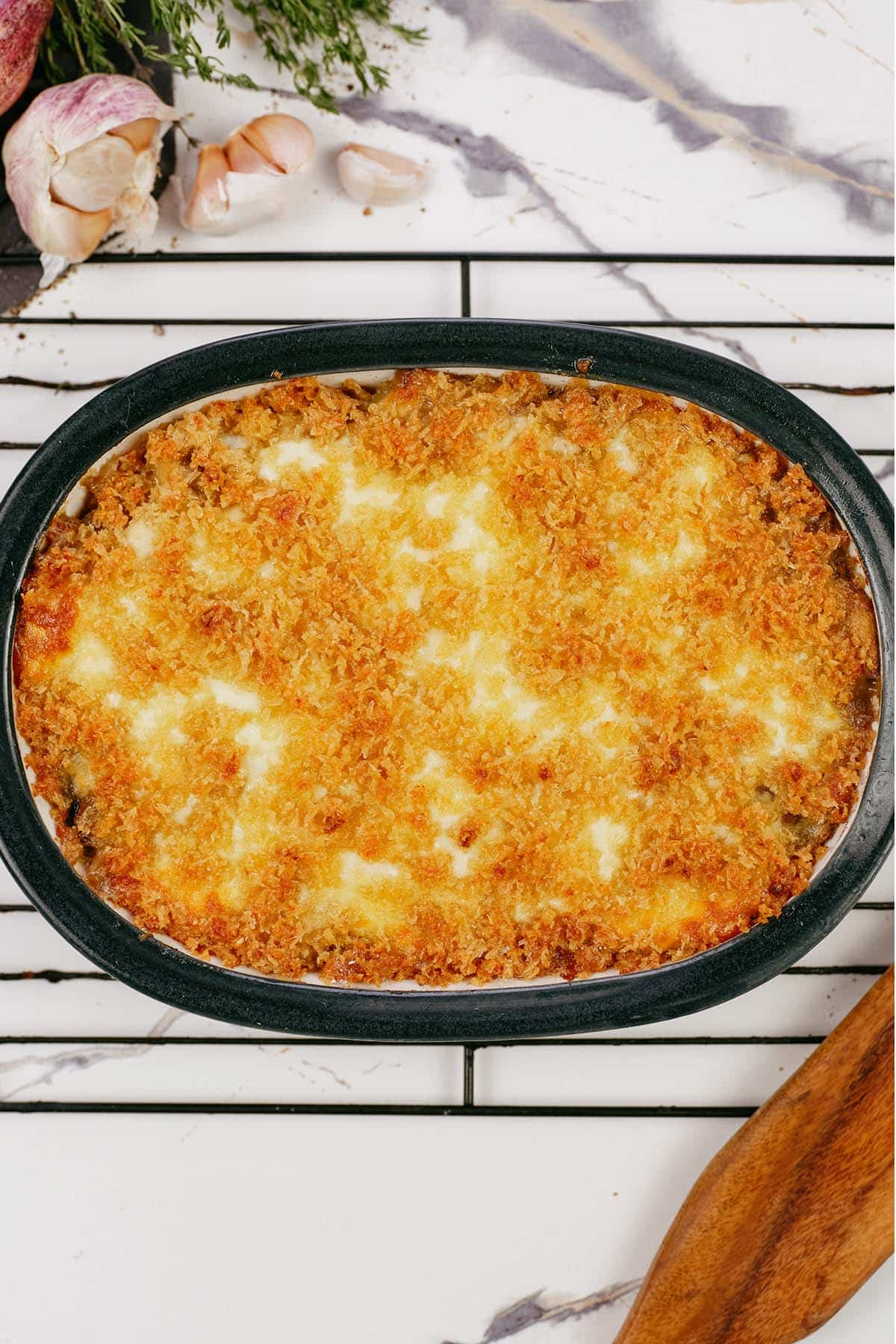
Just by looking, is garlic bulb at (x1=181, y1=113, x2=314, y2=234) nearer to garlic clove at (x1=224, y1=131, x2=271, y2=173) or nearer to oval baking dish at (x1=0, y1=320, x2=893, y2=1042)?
garlic clove at (x1=224, y1=131, x2=271, y2=173)

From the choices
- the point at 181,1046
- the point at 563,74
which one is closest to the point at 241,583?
the point at 181,1046

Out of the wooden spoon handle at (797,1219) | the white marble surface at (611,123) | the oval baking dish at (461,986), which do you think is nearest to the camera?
the oval baking dish at (461,986)

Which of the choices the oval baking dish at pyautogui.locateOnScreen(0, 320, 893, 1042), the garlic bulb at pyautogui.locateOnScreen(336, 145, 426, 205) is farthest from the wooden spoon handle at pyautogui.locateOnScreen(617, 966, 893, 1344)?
the garlic bulb at pyautogui.locateOnScreen(336, 145, 426, 205)

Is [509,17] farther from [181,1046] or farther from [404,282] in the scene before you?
[181,1046]

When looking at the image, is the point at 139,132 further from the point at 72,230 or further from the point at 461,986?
the point at 461,986

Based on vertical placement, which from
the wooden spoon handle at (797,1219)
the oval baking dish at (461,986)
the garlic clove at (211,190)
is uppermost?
the garlic clove at (211,190)

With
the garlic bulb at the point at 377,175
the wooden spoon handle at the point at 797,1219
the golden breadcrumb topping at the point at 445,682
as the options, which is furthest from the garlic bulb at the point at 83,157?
the wooden spoon handle at the point at 797,1219

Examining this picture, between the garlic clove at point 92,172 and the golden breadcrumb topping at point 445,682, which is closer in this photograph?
the golden breadcrumb topping at point 445,682

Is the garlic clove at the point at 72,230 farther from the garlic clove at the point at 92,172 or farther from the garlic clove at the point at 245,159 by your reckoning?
the garlic clove at the point at 245,159
